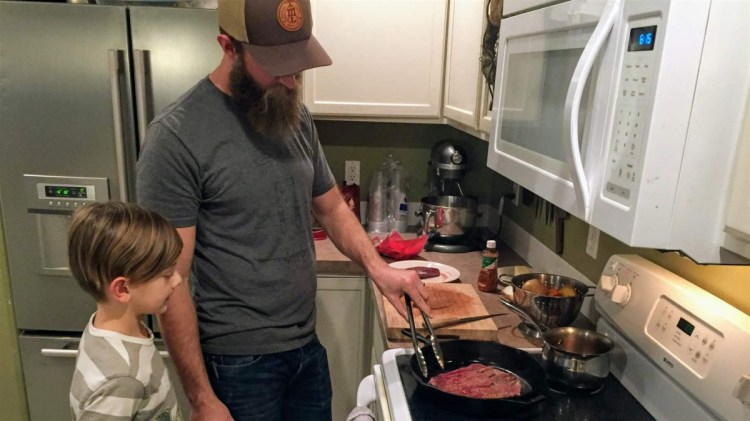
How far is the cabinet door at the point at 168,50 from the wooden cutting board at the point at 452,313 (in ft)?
3.41

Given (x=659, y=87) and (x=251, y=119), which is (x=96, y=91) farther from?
(x=659, y=87)

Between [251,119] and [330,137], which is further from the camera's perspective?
[330,137]

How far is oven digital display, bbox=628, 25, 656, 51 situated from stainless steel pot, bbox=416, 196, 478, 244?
1532 mm

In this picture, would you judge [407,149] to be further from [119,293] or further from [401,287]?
[119,293]

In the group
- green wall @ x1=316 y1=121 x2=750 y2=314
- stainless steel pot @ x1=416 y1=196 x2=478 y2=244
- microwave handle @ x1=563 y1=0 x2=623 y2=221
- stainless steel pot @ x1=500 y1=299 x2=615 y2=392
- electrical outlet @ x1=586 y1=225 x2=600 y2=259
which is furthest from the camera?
green wall @ x1=316 y1=121 x2=750 y2=314

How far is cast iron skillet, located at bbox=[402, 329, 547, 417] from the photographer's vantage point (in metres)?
1.10

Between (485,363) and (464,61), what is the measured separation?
106cm

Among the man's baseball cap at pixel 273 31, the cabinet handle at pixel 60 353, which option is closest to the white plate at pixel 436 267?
the man's baseball cap at pixel 273 31

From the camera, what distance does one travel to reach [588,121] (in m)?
0.87

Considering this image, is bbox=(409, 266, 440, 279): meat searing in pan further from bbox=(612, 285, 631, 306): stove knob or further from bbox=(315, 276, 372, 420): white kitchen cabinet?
bbox=(612, 285, 631, 306): stove knob

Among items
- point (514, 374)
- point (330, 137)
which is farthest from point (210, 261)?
point (330, 137)

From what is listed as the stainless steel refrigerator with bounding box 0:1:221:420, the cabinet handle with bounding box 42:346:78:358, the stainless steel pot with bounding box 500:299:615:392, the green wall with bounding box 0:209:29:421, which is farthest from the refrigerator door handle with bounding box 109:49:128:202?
the stainless steel pot with bounding box 500:299:615:392

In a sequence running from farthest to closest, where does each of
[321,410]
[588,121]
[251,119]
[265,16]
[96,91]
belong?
[96,91] < [321,410] < [251,119] < [265,16] < [588,121]

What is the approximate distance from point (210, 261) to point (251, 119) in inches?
13.9
